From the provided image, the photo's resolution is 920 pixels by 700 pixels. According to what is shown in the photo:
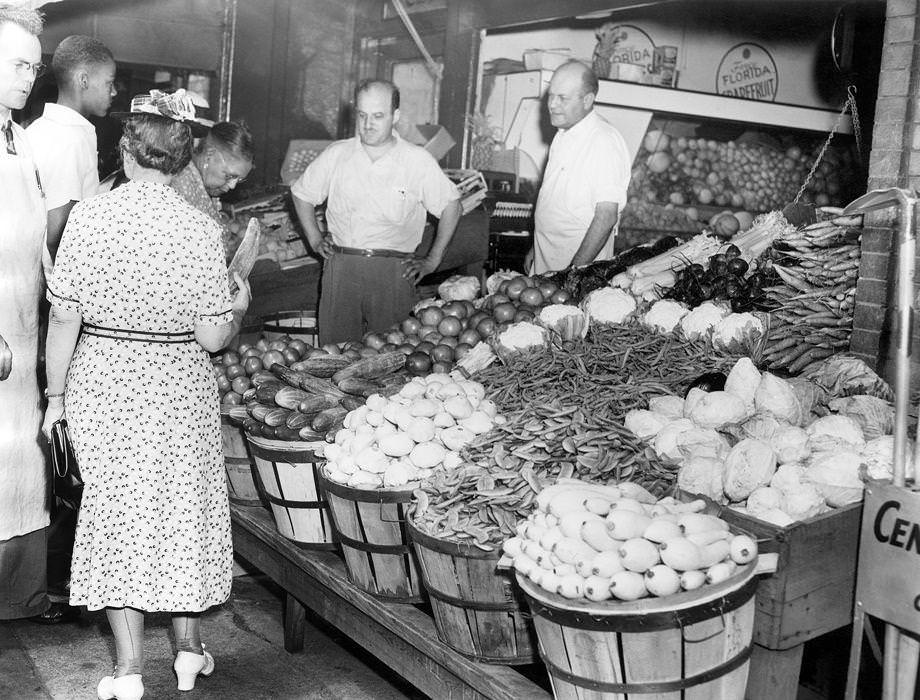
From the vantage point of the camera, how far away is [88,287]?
3520 mm

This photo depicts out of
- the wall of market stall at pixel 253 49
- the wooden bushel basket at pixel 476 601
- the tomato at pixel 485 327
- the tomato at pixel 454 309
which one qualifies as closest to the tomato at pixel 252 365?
the tomato at pixel 454 309

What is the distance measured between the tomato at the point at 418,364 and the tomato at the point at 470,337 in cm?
30

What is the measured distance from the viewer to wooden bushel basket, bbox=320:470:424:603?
3.51 meters

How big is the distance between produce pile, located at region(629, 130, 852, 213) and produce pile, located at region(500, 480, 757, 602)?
6623 millimetres

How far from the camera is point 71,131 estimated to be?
4758 mm

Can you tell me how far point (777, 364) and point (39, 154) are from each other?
11.4 feet

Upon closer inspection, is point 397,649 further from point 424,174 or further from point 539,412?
point 424,174

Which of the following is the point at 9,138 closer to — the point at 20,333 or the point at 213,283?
the point at 20,333

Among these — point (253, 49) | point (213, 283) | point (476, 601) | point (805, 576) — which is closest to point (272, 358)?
point (213, 283)

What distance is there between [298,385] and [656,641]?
253 cm

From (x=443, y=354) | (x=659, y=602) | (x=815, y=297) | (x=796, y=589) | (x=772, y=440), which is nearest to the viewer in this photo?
(x=659, y=602)

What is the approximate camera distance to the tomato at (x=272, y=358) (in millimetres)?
5133

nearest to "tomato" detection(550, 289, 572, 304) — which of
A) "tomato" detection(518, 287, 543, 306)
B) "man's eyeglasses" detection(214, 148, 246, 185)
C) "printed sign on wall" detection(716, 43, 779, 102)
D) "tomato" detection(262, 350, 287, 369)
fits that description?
"tomato" detection(518, 287, 543, 306)

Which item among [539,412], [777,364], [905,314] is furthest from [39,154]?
[905,314]
